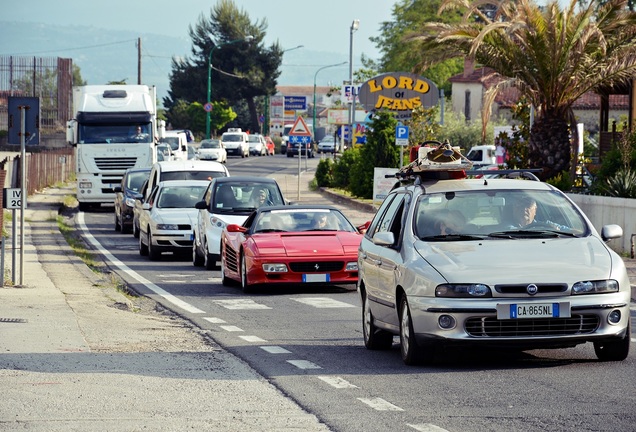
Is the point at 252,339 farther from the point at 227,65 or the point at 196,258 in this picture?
the point at 227,65

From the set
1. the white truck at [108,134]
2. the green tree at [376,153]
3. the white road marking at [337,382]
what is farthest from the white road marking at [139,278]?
the green tree at [376,153]

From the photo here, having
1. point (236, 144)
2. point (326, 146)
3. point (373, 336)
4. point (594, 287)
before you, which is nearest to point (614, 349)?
point (594, 287)

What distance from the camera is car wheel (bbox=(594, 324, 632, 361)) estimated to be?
35.8ft

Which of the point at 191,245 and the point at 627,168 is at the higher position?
the point at 627,168

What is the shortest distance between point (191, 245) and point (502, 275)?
1676 cm

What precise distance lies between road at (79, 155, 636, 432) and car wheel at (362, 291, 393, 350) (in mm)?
93

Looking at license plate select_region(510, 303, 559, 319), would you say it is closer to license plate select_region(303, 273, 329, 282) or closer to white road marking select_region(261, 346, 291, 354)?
white road marking select_region(261, 346, 291, 354)

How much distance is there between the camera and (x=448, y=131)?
73312 mm

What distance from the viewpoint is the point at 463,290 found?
1046cm

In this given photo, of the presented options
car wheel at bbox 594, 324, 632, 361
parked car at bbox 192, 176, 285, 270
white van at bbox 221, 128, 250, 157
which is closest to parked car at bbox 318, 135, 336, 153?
white van at bbox 221, 128, 250, 157

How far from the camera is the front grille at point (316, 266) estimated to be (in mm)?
19156

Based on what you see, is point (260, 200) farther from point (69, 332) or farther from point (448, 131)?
point (448, 131)

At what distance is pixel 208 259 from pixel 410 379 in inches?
552

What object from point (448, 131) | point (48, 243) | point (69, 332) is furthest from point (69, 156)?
point (69, 332)
